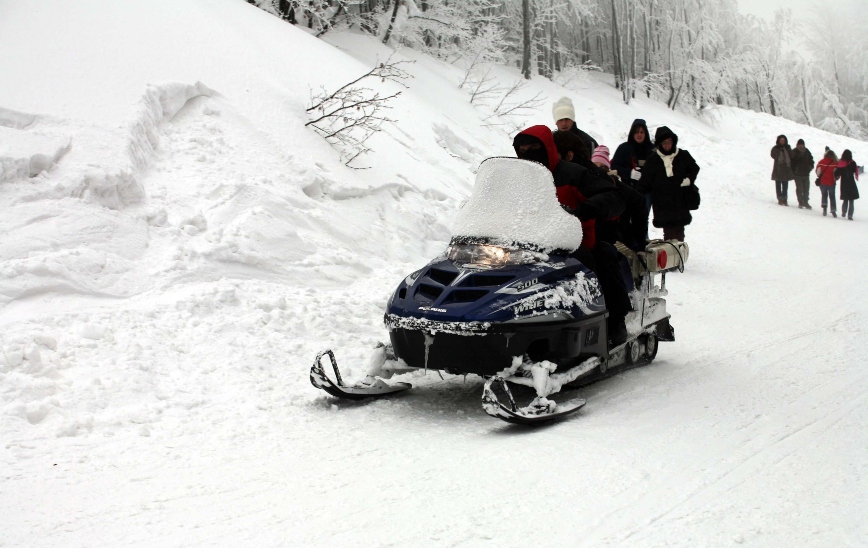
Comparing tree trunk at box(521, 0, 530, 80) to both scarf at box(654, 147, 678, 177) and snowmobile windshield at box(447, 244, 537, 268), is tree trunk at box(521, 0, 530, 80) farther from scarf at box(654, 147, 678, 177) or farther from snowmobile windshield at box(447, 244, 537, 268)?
snowmobile windshield at box(447, 244, 537, 268)

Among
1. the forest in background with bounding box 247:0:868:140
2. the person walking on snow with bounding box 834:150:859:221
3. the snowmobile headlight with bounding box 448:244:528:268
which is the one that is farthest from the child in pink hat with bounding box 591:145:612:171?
the person walking on snow with bounding box 834:150:859:221

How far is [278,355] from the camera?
622 centimetres

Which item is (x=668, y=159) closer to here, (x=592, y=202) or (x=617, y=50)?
(x=592, y=202)

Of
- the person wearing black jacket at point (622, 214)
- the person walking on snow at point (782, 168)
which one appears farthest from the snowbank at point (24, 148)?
the person walking on snow at point (782, 168)

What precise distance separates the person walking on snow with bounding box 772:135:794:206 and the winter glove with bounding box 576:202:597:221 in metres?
17.3

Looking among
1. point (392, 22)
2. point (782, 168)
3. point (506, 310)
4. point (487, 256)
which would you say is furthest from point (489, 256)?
point (782, 168)

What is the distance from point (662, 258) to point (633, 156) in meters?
4.45

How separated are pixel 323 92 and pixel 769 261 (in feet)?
24.9

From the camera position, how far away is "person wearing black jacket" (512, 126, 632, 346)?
5750 millimetres

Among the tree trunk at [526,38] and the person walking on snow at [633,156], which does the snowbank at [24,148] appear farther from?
the tree trunk at [526,38]

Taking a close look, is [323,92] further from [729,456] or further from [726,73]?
[726,73]

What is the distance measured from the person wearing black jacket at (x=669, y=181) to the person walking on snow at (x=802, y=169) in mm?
11937

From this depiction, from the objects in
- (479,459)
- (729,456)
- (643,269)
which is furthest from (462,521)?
(643,269)

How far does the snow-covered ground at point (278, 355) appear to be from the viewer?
11.8ft
